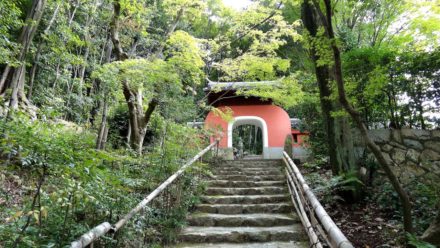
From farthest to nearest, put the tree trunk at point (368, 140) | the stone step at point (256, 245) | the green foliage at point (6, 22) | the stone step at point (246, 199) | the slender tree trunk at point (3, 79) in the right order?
the slender tree trunk at point (3, 79) → the green foliage at point (6, 22) → the stone step at point (246, 199) → the stone step at point (256, 245) → the tree trunk at point (368, 140)

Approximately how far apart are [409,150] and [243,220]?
335 cm

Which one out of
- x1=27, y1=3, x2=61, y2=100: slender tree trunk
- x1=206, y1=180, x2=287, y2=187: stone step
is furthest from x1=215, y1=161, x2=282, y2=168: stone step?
x1=27, y1=3, x2=61, y2=100: slender tree trunk

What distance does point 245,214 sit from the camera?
5410 mm

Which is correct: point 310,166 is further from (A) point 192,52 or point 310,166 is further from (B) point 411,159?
(A) point 192,52

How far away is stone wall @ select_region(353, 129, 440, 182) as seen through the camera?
5.46m

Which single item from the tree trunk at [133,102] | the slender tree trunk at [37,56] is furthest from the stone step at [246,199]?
the slender tree trunk at [37,56]

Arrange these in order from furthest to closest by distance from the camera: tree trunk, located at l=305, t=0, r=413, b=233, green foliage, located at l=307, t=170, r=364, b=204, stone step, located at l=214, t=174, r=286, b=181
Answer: stone step, located at l=214, t=174, r=286, b=181 < green foliage, located at l=307, t=170, r=364, b=204 < tree trunk, located at l=305, t=0, r=413, b=233

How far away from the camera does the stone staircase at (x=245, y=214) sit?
14.5 ft

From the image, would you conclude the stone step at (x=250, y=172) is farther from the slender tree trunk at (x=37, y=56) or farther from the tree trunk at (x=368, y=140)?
the slender tree trunk at (x=37, y=56)

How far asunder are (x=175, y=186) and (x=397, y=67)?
15.1 feet

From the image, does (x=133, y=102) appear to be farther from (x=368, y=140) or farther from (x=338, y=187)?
(x=368, y=140)

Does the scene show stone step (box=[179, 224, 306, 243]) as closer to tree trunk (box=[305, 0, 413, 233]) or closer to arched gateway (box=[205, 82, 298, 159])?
tree trunk (box=[305, 0, 413, 233])

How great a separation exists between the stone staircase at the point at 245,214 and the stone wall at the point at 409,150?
1846mm

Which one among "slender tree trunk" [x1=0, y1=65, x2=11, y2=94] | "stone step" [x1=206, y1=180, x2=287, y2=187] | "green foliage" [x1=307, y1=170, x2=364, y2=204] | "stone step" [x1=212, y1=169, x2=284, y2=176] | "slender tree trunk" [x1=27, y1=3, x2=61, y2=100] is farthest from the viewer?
"slender tree trunk" [x1=27, y1=3, x2=61, y2=100]
